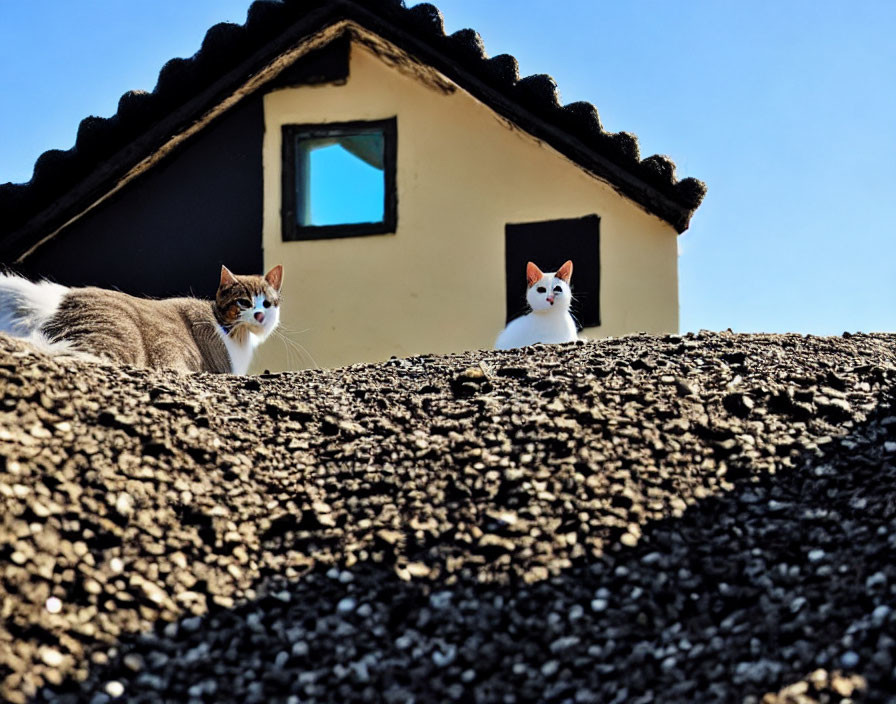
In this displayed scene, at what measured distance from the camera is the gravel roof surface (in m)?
3.55

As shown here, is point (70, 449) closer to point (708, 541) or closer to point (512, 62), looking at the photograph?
point (708, 541)

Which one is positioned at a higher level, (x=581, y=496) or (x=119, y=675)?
(x=581, y=496)

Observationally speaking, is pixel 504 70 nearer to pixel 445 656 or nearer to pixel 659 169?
pixel 659 169

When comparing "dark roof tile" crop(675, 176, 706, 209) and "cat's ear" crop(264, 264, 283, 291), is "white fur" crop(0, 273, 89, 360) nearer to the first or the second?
"cat's ear" crop(264, 264, 283, 291)

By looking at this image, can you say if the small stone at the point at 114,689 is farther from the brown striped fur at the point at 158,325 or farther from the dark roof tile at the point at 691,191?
the dark roof tile at the point at 691,191

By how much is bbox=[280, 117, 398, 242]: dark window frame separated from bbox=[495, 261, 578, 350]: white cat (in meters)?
1.71

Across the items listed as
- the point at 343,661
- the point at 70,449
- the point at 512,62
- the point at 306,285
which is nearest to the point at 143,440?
the point at 70,449

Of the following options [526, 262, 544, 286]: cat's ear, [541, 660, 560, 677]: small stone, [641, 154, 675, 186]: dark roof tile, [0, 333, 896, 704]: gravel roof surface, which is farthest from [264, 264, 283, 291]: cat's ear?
[541, 660, 560, 677]: small stone

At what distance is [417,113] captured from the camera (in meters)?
9.37

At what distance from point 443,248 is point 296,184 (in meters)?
1.47

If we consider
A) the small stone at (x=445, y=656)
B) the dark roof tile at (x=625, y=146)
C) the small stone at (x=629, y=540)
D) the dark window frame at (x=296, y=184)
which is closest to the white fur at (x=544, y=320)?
the dark roof tile at (x=625, y=146)

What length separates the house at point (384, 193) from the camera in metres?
8.94

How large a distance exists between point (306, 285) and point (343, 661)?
5.90m

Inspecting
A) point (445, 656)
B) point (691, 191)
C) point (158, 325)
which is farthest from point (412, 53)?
point (445, 656)
